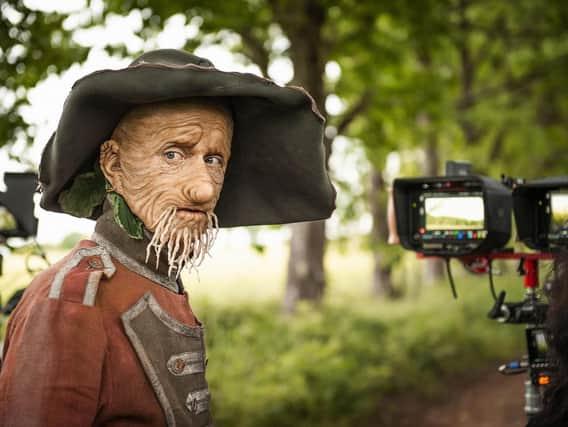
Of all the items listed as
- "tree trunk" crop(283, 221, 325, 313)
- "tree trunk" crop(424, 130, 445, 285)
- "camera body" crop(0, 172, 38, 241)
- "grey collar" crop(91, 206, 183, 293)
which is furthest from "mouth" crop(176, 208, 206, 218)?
"tree trunk" crop(424, 130, 445, 285)

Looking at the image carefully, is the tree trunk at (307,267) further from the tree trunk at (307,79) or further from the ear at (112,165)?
the ear at (112,165)

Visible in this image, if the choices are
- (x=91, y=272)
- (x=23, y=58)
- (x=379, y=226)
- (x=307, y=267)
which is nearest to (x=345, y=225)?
(x=379, y=226)

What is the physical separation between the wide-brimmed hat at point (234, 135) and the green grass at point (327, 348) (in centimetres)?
275

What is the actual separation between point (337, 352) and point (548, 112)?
27.6 ft

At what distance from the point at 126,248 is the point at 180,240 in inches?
5.9

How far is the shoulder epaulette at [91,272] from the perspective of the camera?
1.97m

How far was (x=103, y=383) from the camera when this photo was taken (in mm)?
1983

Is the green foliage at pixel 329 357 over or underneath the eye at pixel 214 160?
underneath

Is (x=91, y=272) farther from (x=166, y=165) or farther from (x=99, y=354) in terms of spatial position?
(x=166, y=165)

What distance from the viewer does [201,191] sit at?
2162 millimetres

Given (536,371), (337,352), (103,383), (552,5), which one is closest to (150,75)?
(103,383)

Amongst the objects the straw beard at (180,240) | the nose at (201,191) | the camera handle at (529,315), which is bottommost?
the camera handle at (529,315)

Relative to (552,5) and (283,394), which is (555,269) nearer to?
(283,394)

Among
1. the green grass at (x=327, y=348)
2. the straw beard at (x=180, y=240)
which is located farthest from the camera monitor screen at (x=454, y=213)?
the green grass at (x=327, y=348)
